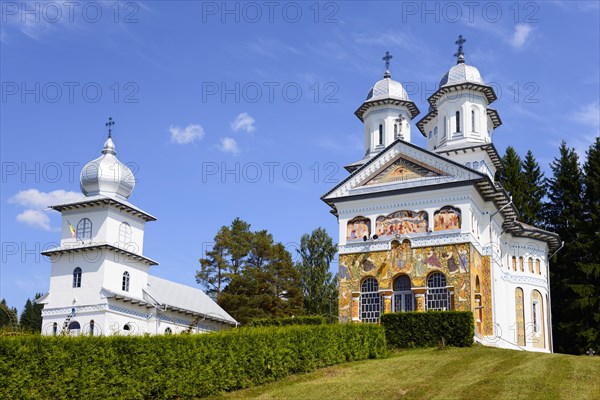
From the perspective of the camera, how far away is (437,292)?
35.0 m

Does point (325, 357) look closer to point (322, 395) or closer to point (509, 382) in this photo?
point (322, 395)

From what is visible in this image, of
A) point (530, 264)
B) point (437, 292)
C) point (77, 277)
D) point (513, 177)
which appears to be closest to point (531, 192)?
point (513, 177)

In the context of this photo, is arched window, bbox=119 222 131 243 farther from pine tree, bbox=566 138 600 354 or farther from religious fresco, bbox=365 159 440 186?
pine tree, bbox=566 138 600 354

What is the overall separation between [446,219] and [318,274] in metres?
25.4

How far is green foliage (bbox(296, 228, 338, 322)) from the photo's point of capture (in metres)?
59.0

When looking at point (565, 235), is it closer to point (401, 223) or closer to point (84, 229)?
point (401, 223)

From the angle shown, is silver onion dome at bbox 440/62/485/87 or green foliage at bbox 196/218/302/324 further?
green foliage at bbox 196/218/302/324

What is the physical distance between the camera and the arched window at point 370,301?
36156 mm

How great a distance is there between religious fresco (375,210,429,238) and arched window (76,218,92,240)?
49.9ft

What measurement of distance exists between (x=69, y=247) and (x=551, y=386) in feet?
89.0

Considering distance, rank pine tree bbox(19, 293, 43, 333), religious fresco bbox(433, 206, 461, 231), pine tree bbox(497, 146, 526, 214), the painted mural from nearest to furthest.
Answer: religious fresco bbox(433, 206, 461, 231) → the painted mural → pine tree bbox(497, 146, 526, 214) → pine tree bbox(19, 293, 43, 333)

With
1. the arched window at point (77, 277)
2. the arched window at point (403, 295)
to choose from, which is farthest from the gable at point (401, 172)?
the arched window at point (77, 277)

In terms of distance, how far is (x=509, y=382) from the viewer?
20.6 m

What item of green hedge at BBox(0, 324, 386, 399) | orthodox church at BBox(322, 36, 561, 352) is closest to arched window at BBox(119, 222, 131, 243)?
orthodox church at BBox(322, 36, 561, 352)
